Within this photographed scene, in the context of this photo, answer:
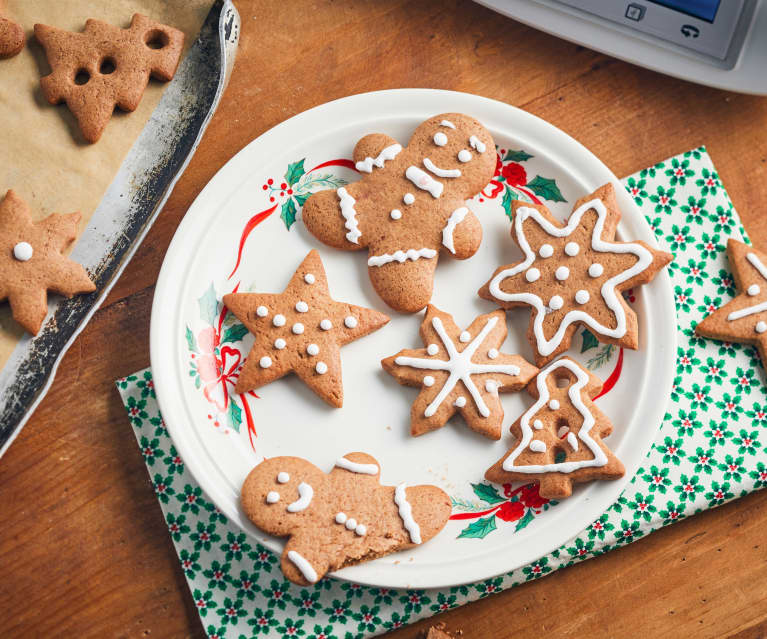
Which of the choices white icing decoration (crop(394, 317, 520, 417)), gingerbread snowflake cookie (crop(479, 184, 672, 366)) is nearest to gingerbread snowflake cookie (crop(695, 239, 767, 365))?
gingerbread snowflake cookie (crop(479, 184, 672, 366))

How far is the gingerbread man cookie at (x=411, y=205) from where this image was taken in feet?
4.20

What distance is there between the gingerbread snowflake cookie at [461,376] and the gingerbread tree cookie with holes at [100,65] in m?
0.67

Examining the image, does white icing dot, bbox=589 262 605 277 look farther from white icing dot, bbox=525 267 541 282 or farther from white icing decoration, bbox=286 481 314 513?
white icing decoration, bbox=286 481 314 513

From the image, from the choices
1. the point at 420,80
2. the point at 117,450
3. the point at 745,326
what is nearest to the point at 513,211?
the point at 420,80

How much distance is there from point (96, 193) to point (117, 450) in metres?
0.47

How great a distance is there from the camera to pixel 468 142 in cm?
131

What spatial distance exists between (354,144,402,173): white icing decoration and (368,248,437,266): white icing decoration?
0.16 metres

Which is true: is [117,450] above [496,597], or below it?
above

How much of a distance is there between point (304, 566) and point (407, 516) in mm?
187

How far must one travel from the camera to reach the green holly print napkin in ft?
4.16

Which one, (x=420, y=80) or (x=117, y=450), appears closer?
(x=117, y=450)

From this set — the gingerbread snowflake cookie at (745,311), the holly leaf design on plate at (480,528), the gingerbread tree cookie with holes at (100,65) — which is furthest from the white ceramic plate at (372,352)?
the gingerbread tree cookie with holes at (100,65)

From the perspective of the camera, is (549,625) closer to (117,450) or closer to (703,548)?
(703,548)

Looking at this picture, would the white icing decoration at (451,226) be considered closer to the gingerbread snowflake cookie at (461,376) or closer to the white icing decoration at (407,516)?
the gingerbread snowflake cookie at (461,376)
